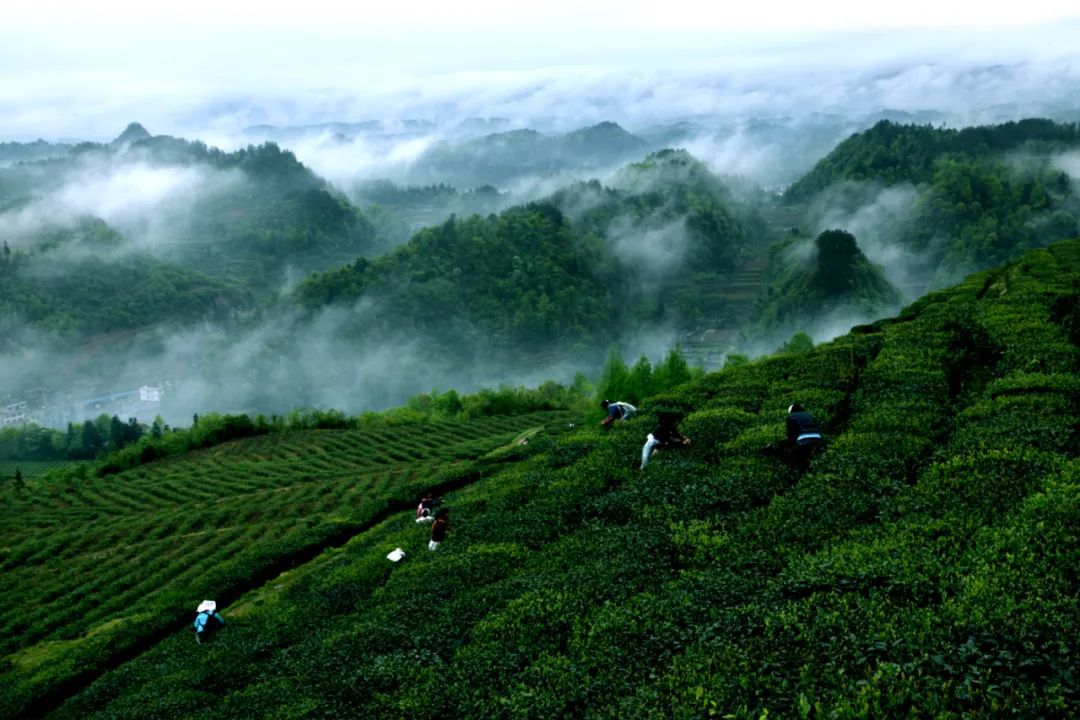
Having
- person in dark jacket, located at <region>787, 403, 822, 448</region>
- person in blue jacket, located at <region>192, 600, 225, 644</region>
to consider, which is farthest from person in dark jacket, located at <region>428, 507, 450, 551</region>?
person in dark jacket, located at <region>787, 403, 822, 448</region>

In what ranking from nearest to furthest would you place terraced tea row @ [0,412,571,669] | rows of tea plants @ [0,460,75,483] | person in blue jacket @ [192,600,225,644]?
person in blue jacket @ [192,600,225,644]
terraced tea row @ [0,412,571,669]
rows of tea plants @ [0,460,75,483]

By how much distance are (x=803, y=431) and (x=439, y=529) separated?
50.5 ft

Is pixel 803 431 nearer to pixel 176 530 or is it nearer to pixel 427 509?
pixel 427 509

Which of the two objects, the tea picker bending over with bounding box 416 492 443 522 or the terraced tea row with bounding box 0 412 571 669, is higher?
the tea picker bending over with bounding box 416 492 443 522

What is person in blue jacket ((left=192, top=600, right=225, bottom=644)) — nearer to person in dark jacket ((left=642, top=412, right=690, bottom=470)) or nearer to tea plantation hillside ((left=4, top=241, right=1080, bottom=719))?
tea plantation hillside ((left=4, top=241, right=1080, bottom=719))

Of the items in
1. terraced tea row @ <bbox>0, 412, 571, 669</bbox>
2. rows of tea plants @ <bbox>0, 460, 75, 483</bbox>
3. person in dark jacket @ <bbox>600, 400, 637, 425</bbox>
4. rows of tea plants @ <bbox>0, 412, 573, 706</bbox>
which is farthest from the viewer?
rows of tea plants @ <bbox>0, 460, 75, 483</bbox>

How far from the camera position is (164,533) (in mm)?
53969

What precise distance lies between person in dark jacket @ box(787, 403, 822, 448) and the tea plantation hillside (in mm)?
788

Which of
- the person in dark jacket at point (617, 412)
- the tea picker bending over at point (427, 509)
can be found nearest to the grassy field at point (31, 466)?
the tea picker bending over at point (427, 509)

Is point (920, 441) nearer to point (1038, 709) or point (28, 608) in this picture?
point (1038, 709)

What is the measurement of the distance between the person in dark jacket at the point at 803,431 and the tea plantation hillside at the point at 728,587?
0.79 meters

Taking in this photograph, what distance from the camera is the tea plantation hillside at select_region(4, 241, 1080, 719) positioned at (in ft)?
49.5

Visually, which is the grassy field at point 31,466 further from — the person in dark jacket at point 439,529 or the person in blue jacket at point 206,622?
the person in dark jacket at point 439,529

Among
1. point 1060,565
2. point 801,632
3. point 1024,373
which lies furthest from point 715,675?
point 1024,373
